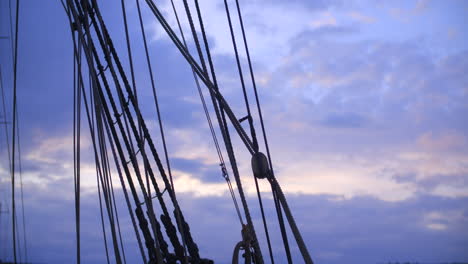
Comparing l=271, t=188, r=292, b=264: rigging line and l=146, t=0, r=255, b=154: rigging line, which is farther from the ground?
l=146, t=0, r=255, b=154: rigging line

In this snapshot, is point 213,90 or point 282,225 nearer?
point 282,225

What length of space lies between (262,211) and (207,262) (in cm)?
164

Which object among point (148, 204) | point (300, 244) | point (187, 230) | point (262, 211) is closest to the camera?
point (300, 244)

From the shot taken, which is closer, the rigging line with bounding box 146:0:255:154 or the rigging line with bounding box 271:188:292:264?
the rigging line with bounding box 271:188:292:264

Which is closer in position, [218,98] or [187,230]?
[218,98]

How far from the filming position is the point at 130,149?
8.17m

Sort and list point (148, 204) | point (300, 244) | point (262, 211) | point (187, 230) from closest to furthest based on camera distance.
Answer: point (300, 244)
point (262, 211)
point (148, 204)
point (187, 230)

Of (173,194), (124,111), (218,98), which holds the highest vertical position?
(124,111)

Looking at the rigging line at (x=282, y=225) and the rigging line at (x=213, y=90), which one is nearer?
the rigging line at (x=282, y=225)

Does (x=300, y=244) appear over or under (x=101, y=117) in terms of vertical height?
under

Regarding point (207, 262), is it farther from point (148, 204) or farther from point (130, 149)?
point (130, 149)

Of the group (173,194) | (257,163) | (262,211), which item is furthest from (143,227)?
(257,163)

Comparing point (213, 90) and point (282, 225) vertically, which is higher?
point (213, 90)

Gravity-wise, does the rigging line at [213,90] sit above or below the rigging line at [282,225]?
above
